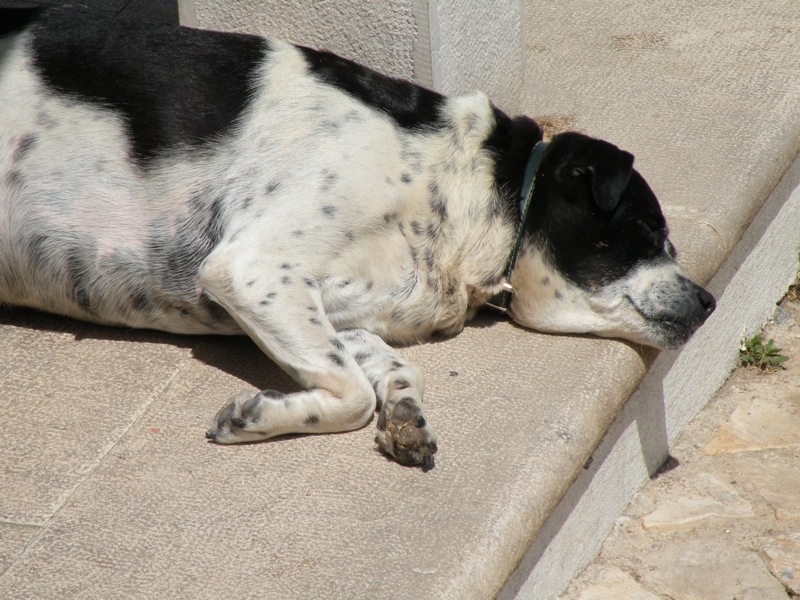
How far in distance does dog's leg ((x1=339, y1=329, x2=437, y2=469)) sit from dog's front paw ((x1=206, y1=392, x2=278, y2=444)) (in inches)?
13.6

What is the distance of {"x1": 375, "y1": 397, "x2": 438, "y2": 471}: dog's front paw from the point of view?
2.90 meters

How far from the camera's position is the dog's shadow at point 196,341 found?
3338 mm

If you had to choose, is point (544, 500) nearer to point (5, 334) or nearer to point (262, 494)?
point (262, 494)

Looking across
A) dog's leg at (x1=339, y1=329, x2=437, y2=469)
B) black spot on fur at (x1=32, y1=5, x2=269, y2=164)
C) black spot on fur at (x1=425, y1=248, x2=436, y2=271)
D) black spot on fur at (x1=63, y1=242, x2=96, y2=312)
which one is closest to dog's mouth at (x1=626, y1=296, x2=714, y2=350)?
black spot on fur at (x1=425, y1=248, x2=436, y2=271)

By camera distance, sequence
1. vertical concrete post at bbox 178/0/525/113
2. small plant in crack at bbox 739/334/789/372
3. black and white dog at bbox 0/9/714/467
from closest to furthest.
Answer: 1. black and white dog at bbox 0/9/714/467
2. vertical concrete post at bbox 178/0/525/113
3. small plant in crack at bbox 739/334/789/372

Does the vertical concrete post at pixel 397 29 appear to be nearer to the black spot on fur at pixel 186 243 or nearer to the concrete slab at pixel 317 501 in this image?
the black spot on fur at pixel 186 243

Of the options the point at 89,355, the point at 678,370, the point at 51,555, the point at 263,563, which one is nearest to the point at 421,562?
the point at 263,563

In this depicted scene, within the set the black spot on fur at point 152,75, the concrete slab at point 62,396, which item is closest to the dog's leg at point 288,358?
the concrete slab at point 62,396

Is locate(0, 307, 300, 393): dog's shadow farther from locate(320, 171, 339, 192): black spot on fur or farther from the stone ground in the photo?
the stone ground

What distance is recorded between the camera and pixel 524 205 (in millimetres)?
3398

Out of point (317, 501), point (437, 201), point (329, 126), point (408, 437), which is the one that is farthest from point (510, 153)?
point (317, 501)

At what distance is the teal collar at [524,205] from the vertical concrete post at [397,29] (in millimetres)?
722

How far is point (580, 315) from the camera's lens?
3.44m

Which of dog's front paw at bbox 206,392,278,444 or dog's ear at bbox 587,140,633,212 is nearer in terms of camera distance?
dog's front paw at bbox 206,392,278,444
